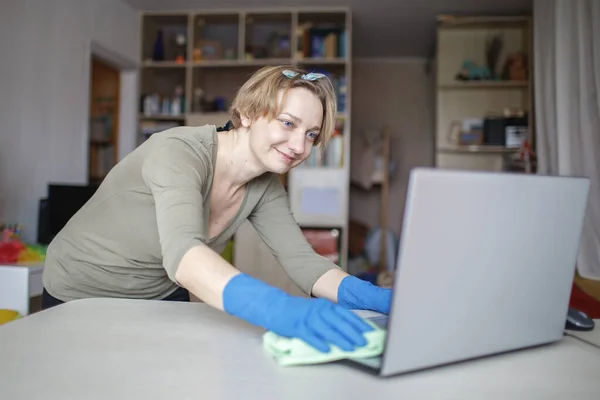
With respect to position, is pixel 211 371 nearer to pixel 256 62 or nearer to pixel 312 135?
pixel 312 135

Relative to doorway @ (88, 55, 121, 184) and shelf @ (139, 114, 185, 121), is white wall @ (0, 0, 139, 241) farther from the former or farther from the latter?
doorway @ (88, 55, 121, 184)

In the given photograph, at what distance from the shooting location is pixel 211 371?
28.0 inches

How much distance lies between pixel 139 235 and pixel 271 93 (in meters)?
0.44

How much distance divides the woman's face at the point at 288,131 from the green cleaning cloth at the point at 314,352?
53cm

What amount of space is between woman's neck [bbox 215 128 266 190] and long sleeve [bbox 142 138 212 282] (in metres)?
0.14

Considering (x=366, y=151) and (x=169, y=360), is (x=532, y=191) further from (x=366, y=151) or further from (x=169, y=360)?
(x=366, y=151)

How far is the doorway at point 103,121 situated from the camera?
5168mm

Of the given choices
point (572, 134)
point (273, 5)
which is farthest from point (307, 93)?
point (273, 5)

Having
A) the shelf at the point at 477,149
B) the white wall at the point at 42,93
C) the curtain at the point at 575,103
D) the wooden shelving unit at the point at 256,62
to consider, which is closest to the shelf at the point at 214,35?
the wooden shelving unit at the point at 256,62

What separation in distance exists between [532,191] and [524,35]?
4167 mm

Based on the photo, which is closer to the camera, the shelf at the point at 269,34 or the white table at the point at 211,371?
the white table at the point at 211,371

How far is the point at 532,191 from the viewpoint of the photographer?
729 mm

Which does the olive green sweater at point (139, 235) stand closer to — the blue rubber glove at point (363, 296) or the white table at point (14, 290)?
the blue rubber glove at point (363, 296)

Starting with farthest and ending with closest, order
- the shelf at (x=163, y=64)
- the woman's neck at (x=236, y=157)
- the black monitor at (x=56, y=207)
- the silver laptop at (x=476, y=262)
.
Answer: the shelf at (x=163, y=64) → the black monitor at (x=56, y=207) → the woman's neck at (x=236, y=157) → the silver laptop at (x=476, y=262)
